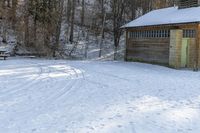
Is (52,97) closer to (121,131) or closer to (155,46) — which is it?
(121,131)

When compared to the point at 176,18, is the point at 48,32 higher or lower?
lower

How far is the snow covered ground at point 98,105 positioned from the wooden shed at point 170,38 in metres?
6.47

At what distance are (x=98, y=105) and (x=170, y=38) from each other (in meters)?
13.9

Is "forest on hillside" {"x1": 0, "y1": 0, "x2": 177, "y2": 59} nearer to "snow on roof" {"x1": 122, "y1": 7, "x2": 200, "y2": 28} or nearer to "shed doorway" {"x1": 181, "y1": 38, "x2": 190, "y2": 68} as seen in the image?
"snow on roof" {"x1": 122, "y1": 7, "x2": 200, "y2": 28}

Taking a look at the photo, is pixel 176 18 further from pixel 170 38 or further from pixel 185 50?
pixel 185 50

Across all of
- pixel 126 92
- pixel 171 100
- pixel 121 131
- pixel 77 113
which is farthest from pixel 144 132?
pixel 126 92

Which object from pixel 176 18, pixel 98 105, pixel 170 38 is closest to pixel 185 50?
pixel 170 38

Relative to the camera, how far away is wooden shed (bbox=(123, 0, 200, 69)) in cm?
2228

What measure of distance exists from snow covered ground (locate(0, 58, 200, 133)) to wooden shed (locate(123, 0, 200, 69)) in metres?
6.47

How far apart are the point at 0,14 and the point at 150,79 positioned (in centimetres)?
2337

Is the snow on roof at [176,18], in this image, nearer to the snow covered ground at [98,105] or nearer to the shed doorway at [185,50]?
the shed doorway at [185,50]

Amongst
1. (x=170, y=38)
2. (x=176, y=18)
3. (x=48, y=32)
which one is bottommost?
(x=170, y=38)

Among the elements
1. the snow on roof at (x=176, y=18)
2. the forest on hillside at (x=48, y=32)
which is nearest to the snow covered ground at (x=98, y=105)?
the snow on roof at (x=176, y=18)

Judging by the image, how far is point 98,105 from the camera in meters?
10.4
